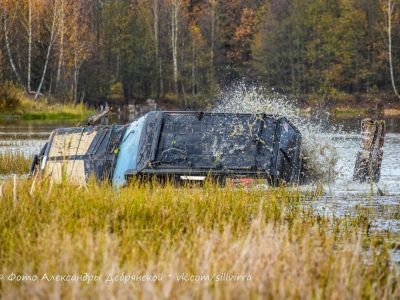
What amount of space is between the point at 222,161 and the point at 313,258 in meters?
7.00

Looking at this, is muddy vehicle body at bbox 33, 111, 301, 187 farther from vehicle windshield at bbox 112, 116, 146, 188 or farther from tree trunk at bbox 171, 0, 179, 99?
tree trunk at bbox 171, 0, 179, 99

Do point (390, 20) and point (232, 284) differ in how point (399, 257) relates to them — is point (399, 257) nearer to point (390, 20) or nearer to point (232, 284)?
point (232, 284)

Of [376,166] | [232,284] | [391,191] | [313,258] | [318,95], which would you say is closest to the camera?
[232,284]

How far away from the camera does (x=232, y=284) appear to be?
5.16 m

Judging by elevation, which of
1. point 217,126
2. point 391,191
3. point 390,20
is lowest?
point 391,191

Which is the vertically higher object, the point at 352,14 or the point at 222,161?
the point at 352,14

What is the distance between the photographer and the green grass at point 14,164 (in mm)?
17719

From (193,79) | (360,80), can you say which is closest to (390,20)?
(360,80)

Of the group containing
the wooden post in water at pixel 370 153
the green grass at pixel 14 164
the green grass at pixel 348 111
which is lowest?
the green grass at pixel 348 111

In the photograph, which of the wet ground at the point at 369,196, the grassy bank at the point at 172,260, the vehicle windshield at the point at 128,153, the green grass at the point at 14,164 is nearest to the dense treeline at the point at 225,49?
the wet ground at the point at 369,196

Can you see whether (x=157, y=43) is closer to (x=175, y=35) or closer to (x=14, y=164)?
(x=175, y=35)

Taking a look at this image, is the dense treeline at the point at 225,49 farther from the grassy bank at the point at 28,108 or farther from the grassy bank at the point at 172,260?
the grassy bank at the point at 172,260

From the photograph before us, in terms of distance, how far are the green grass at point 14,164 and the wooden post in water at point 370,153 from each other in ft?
23.3

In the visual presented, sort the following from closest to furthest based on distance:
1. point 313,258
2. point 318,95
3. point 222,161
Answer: point 313,258, point 222,161, point 318,95
